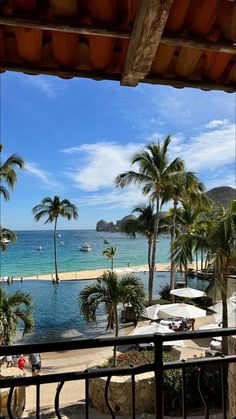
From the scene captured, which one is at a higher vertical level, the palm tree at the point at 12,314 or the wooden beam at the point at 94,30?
the wooden beam at the point at 94,30

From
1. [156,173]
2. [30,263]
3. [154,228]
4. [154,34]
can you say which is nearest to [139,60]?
[154,34]

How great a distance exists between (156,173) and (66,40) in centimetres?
2011

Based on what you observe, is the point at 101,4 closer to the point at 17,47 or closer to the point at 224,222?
the point at 17,47

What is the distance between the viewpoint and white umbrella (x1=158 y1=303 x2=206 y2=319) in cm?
1468

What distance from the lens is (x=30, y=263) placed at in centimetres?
7731

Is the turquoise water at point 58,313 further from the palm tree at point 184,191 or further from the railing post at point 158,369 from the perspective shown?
the railing post at point 158,369

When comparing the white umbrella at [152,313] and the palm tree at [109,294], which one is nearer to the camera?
the palm tree at [109,294]

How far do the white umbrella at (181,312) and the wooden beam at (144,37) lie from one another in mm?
13583

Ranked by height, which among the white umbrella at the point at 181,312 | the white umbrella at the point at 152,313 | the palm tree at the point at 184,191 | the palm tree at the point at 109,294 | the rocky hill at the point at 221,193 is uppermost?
the rocky hill at the point at 221,193

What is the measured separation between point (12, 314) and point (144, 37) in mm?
11454

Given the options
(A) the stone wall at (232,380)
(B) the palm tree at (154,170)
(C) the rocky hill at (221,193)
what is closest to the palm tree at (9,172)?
(B) the palm tree at (154,170)

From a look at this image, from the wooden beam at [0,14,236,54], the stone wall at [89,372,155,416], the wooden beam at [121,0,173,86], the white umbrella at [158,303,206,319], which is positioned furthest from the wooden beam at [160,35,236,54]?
the white umbrella at [158,303,206,319]

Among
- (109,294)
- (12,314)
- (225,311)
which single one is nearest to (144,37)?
(225,311)

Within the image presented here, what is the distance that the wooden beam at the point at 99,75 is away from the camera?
93.3 inches
